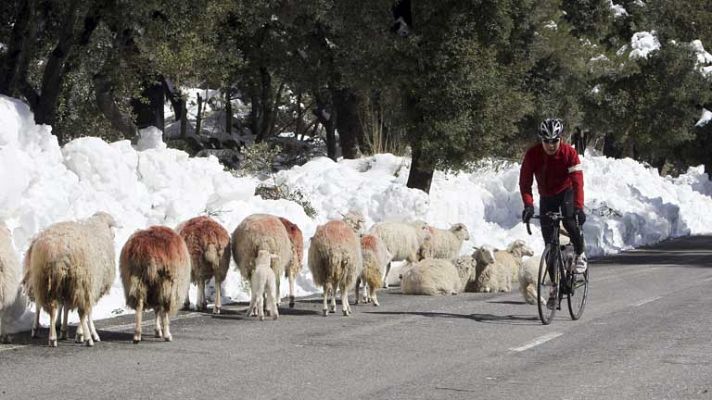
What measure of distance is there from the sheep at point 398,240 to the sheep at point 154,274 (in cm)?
724

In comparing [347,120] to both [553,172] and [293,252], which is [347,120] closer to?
[293,252]

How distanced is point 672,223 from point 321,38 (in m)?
13.5

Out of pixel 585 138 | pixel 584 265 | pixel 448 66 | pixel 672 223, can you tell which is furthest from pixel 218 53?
pixel 585 138

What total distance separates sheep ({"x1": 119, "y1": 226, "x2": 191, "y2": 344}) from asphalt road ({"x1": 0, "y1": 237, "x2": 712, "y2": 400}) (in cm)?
37

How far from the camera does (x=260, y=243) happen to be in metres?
13.9

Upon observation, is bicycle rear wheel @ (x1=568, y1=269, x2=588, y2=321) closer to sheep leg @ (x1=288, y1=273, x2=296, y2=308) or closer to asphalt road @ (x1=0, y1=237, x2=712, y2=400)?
asphalt road @ (x1=0, y1=237, x2=712, y2=400)

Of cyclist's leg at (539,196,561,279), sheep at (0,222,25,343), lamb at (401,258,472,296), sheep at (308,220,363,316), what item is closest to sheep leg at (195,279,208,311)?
sheep at (308,220,363,316)

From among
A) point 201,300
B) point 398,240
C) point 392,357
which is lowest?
point 392,357

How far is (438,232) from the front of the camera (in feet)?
67.3

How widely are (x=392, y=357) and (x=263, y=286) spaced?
3.35 m

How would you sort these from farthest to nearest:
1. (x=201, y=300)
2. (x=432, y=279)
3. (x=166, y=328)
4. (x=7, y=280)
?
(x=432, y=279) → (x=201, y=300) → (x=166, y=328) → (x=7, y=280)

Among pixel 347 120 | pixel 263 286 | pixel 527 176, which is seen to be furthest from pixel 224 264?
pixel 347 120

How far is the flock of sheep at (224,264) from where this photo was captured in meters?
10.8

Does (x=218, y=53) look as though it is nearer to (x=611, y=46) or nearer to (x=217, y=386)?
(x=217, y=386)
